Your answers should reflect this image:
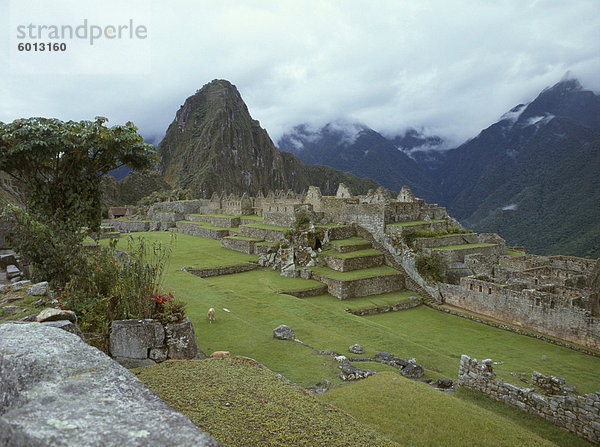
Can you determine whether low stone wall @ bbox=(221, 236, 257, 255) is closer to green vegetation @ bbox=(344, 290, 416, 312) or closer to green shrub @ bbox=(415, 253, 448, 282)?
green vegetation @ bbox=(344, 290, 416, 312)

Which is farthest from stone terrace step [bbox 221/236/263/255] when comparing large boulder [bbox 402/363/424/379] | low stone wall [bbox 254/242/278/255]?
large boulder [bbox 402/363/424/379]

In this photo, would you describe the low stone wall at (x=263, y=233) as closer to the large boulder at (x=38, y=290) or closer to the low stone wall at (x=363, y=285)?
the low stone wall at (x=363, y=285)

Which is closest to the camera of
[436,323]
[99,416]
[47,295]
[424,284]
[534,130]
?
[99,416]

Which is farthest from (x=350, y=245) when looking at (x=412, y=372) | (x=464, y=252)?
(x=412, y=372)

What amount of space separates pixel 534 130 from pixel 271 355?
7236 centimetres

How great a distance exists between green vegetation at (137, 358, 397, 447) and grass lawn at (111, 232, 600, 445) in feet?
1.49

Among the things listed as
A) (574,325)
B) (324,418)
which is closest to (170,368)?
(324,418)

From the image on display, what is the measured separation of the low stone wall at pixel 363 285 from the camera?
18.3 m

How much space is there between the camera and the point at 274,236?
83.8 feet

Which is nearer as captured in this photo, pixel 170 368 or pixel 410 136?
pixel 170 368

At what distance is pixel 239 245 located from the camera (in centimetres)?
2580

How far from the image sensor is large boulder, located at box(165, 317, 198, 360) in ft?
21.4

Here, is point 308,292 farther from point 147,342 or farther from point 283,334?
point 147,342

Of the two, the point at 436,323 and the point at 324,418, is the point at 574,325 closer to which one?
the point at 436,323
